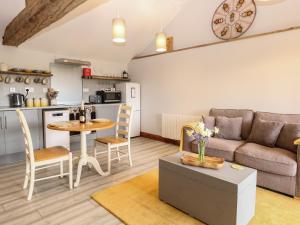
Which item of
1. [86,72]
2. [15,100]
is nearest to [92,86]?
[86,72]

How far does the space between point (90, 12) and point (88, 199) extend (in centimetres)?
312

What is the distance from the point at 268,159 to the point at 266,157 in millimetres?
31

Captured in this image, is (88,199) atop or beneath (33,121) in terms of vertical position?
beneath

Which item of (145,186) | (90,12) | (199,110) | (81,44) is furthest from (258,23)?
(81,44)

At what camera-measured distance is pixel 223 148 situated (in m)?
2.94

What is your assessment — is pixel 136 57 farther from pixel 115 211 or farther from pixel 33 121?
pixel 115 211

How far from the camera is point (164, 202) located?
2.31 m

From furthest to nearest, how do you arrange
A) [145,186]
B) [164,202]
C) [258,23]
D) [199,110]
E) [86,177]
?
[199,110] → [258,23] → [86,177] → [145,186] → [164,202]

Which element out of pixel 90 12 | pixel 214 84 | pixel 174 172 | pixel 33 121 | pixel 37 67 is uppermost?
pixel 90 12

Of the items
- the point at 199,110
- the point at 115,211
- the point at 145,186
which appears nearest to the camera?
the point at 115,211

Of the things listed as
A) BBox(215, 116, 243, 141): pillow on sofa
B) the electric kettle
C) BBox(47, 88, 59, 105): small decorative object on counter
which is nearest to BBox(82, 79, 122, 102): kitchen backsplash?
BBox(47, 88, 59, 105): small decorative object on counter

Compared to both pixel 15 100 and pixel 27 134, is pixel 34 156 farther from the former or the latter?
pixel 15 100

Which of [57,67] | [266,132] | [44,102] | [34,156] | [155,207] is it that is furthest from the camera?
[57,67]

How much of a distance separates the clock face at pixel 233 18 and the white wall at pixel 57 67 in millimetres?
2927
